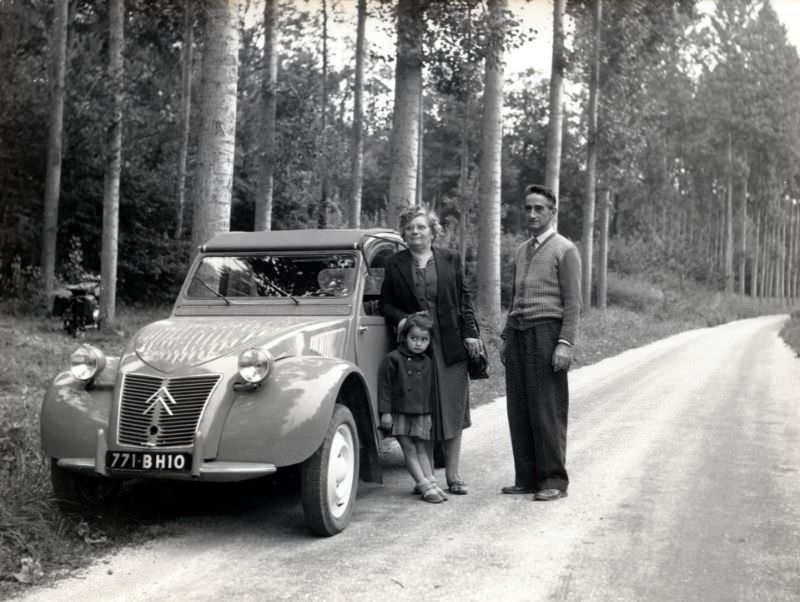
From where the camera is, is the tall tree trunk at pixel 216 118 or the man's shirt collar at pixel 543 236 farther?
the tall tree trunk at pixel 216 118

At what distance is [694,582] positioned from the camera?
163 inches

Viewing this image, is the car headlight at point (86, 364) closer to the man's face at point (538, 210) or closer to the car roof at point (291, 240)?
the car roof at point (291, 240)

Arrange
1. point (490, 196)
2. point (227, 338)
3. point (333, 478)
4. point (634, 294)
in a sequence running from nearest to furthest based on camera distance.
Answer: point (333, 478), point (227, 338), point (490, 196), point (634, 294)

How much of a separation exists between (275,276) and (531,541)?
8.82 feet

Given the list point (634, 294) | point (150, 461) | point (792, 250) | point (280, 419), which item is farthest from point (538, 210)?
point (792, 250)

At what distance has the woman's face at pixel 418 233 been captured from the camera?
6.04m

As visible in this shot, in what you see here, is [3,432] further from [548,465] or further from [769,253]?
[769,253]

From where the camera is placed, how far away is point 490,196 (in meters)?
16.5

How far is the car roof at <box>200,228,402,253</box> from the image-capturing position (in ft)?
20.3

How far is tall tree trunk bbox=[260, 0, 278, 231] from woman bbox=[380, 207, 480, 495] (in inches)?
531

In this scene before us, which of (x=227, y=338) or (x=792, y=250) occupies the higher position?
(x=792, y=250)

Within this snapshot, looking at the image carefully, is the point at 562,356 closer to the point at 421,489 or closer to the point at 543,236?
the point at 543,236

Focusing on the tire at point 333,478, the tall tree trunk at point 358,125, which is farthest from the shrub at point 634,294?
the tire at point 333,478

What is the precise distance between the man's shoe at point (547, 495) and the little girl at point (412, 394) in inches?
26.0
